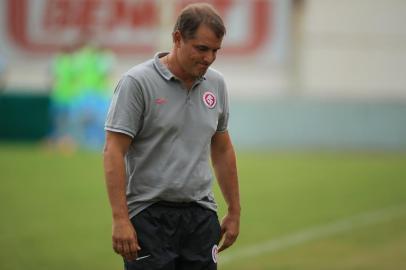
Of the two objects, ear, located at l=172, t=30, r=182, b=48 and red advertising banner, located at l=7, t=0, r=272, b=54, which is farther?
red advertising banner, located at l=7, t=0, r=272, b=54

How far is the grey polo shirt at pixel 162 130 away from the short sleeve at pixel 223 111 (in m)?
0.11

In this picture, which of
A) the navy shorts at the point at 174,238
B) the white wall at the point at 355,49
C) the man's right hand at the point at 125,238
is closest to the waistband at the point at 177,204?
the navy shorts at the point at 174,238

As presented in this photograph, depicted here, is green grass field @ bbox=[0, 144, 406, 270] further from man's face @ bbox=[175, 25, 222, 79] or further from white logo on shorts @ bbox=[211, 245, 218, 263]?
man's face @ bbox=[175, 25, 222, 79]

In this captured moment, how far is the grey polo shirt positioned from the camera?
501cm

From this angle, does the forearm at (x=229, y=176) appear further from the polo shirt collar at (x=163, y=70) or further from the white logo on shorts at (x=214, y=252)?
the polo shirt collar at (x=163, y=70)

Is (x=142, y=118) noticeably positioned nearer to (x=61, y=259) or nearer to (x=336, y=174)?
(x=61, y=259)

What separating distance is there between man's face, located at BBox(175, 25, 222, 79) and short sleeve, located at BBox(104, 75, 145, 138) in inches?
11.3

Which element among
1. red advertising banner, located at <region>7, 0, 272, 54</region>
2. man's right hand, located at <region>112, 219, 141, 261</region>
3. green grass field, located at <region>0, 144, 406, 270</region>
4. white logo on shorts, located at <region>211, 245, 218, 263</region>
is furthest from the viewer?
red advertising banner, located at <region>7, 0, 272, 54</region>

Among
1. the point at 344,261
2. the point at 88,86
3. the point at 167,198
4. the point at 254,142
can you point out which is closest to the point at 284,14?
the point at 254,142

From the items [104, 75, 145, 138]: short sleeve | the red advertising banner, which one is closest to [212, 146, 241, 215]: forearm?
[104, 75, 145, 138]: short sleeve

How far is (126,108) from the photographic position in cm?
498

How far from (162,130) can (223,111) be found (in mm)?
482

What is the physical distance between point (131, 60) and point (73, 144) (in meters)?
7.21

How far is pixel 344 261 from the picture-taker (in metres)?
10.1
